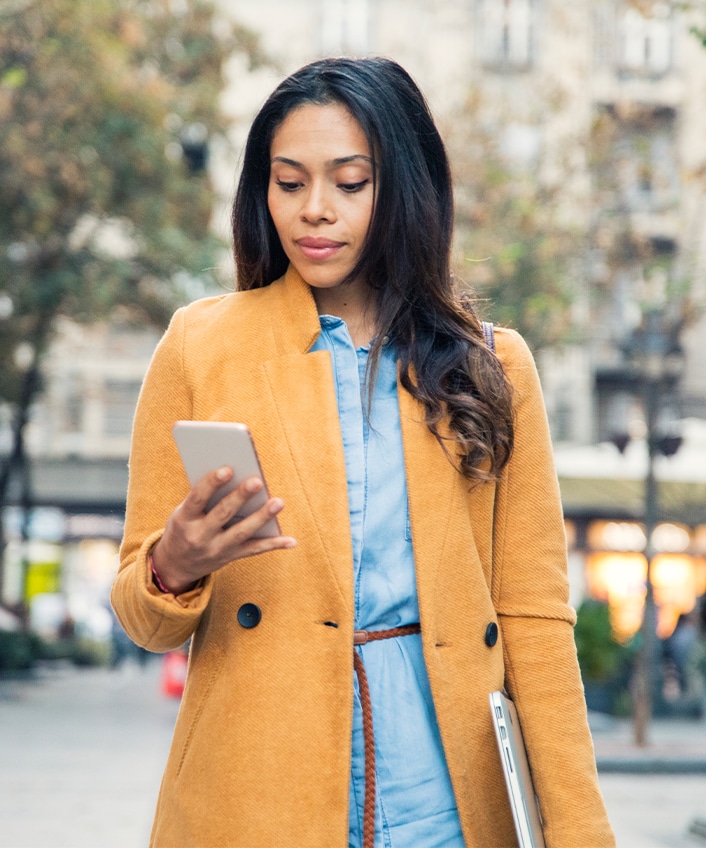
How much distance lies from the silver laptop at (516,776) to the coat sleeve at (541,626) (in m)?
0.03

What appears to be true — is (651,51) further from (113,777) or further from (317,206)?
(317,206)

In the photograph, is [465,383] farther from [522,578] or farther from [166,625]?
[166,625]

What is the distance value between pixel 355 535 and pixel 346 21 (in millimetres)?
35257

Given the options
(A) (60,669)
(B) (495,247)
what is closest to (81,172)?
(B) (495,247)

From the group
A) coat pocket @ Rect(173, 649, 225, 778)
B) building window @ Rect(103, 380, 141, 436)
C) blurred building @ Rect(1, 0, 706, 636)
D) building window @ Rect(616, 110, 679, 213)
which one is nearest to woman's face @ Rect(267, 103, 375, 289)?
coat pocket @ Rect(173, 649, 225, 778)

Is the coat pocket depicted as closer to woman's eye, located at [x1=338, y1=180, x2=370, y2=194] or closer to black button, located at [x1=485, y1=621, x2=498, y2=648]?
black button, located at [x1=485, y1=621, x2=498, y2=648]

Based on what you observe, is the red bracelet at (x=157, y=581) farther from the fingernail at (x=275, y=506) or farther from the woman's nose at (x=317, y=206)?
the woman's nose at (x=317, y=206)

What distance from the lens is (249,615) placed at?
6.47 feet

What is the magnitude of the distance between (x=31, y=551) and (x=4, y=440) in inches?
147

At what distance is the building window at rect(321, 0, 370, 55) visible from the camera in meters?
35.6

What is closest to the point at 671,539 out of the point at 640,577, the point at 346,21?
the point at 640,577

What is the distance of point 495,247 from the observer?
20453mm

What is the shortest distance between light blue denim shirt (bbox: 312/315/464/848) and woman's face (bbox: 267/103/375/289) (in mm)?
252

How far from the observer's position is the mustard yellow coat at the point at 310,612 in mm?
1920
